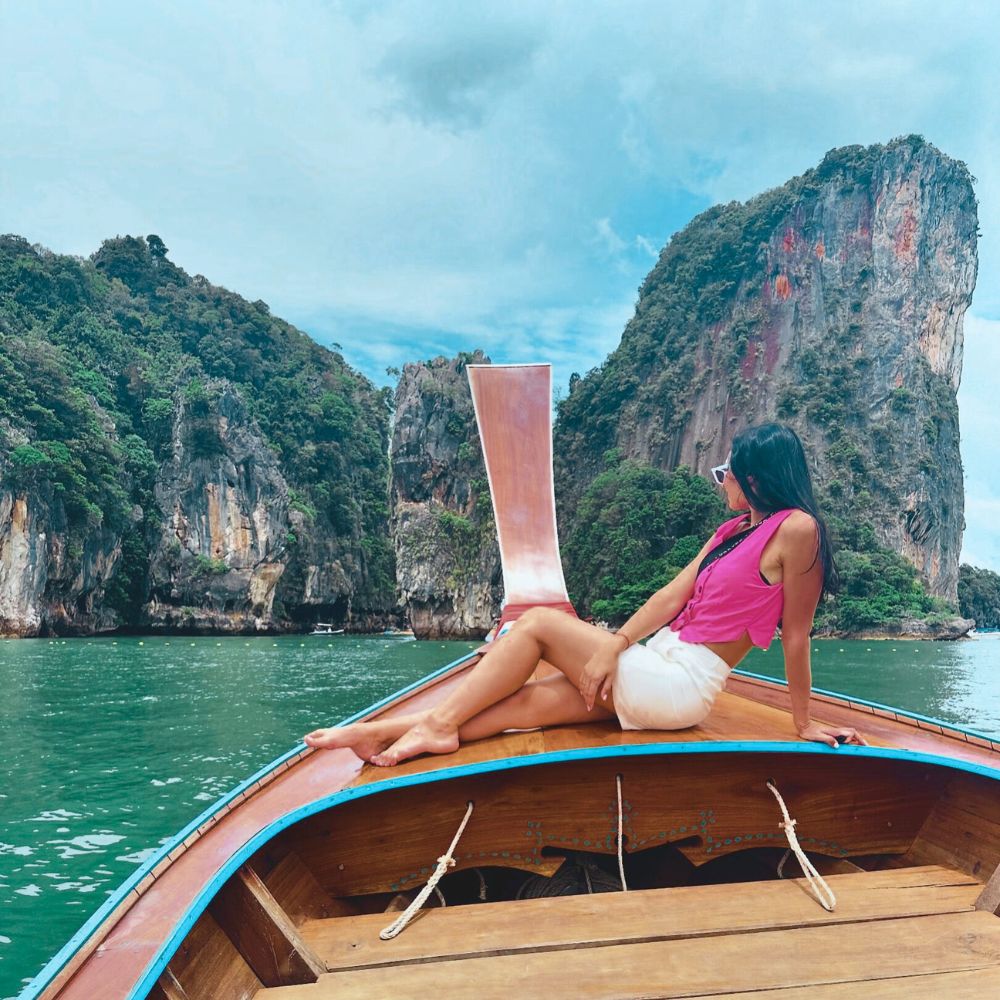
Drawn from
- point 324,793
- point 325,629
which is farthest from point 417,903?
point 325,629

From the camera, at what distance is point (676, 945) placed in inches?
56.5

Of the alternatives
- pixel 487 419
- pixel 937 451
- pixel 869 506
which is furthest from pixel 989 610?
pixel 487 419

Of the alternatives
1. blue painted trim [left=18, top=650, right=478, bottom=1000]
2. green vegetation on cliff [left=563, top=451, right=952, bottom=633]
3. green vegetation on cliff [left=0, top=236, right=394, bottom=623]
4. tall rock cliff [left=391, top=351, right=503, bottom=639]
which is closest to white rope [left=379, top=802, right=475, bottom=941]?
blue painted trim [left=18, top=650, right=478, bottom=1000]

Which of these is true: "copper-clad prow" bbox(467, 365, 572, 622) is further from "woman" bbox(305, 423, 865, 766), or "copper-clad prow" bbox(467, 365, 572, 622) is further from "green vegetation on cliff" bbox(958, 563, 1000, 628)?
"green vegetation on cliff" bbox(958, 563, 1000, 628)

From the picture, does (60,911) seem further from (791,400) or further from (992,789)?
(791,400)

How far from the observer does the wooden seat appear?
1315 millimetres

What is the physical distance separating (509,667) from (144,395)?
35645mm

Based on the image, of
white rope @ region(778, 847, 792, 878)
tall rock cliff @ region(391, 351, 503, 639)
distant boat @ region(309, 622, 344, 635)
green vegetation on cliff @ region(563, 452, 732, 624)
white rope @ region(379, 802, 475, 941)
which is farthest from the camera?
distant boat @ region(309, 622, 344, 635)

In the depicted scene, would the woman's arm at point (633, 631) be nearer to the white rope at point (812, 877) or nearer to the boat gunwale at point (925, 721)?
the white rope at point (812, 877)

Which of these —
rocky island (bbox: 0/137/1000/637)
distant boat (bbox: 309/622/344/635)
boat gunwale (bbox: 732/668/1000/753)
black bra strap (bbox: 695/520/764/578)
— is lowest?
distant boat (bbox: 309/622/344/635)

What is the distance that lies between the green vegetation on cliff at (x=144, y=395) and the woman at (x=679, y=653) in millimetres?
26950

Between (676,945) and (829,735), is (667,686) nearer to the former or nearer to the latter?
(829,735)

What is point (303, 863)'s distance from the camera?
180 centimetres

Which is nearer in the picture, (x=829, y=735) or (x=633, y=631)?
(x=829, y=735)
